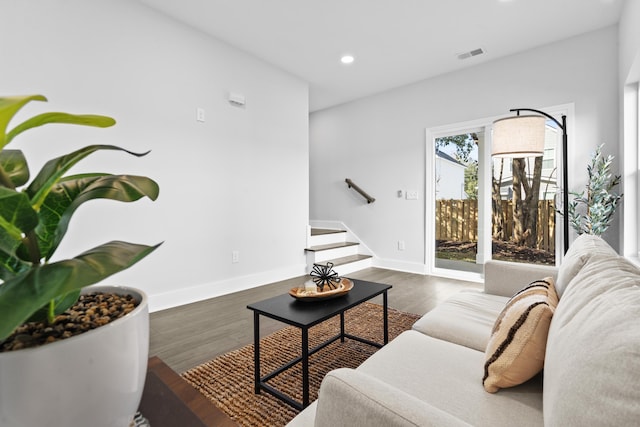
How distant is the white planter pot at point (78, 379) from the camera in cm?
38

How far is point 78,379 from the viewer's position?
0.41 m

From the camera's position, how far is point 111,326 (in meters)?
0.45

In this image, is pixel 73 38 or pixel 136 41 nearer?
pixel 73 38

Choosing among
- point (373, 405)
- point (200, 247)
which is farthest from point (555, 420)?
point (200, 247)

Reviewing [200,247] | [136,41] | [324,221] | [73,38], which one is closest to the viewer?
[73,38]

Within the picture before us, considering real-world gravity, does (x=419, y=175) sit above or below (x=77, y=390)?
above

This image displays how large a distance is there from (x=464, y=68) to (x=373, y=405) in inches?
176

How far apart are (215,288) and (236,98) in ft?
6.85

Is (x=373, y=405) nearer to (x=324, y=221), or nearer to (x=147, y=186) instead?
(x=147, y=186)

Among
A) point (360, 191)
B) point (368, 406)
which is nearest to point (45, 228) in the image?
point (368, 406)

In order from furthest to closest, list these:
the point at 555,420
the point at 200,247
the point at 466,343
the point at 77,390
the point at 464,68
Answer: the point at 464,68 < the point at 200,247 < the point at 466,343 < the point at 555,420 < the point at 77,390

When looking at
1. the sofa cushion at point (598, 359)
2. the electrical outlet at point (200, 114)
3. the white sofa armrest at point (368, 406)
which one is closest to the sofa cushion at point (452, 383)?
the sofa cushion at point (598, 359)

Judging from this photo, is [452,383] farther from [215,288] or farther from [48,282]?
[215,288]

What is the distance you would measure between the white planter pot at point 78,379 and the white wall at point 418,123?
4.16 meters
